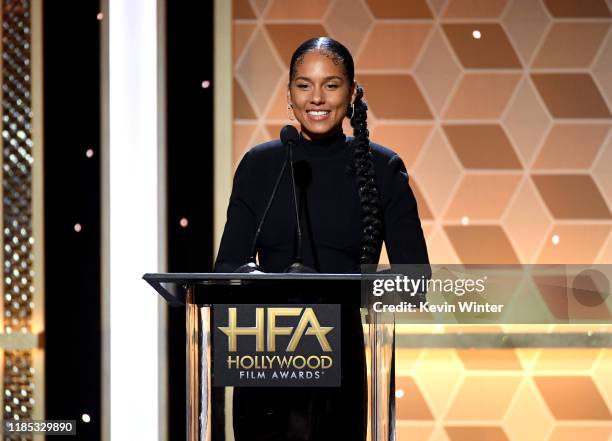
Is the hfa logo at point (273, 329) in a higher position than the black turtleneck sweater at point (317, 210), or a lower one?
lower

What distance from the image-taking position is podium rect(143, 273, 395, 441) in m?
1.70

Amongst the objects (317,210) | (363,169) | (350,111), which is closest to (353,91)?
(350,111)

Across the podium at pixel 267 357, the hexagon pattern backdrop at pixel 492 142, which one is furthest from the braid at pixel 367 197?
the hexagon pattern backdrop at pixel 492 142

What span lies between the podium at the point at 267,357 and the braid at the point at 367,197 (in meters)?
0.36

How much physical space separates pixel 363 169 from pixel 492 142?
1.34 m

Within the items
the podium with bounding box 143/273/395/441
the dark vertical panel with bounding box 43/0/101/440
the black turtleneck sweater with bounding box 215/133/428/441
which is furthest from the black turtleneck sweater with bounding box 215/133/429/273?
the dark vertical panel with bounding box 43/0/101/440

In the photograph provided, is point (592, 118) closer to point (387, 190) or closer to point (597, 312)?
point (597, 312)

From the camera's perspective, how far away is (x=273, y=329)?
1699mm

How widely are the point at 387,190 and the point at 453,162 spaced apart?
1.25 meters

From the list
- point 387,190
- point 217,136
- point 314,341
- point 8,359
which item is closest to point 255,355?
point 314,341

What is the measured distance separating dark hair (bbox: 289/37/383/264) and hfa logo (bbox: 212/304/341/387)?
395 mm

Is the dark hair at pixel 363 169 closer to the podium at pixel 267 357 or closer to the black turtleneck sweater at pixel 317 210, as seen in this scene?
the black turtleneck sweater at pixel 317 210

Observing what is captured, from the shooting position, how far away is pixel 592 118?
3.32 m

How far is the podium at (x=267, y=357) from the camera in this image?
66.7 inches
